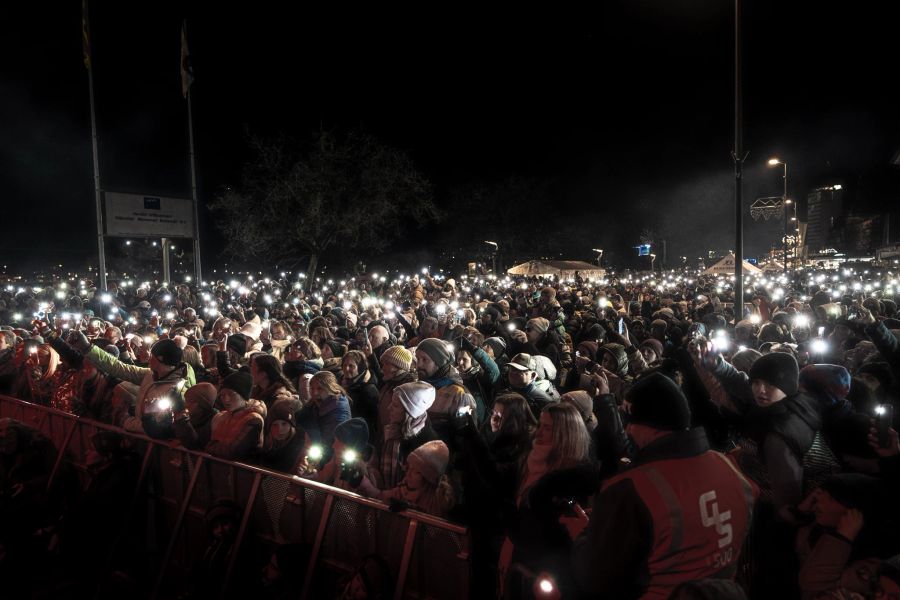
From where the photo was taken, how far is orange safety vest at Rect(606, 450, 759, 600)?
83.7 inches

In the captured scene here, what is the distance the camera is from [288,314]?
12477mm

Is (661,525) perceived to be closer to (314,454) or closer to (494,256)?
(314,454)

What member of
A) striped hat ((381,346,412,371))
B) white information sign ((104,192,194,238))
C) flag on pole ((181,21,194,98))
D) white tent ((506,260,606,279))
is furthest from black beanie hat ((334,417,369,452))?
white tent ((506,260,606,279))

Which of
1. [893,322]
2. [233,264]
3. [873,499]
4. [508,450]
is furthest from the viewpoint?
[233,264]

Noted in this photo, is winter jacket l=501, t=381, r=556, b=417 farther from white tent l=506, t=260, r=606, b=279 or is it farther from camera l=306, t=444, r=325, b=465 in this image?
white tent l=506, t=260, r=606, b=279

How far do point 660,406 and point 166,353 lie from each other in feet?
16.1

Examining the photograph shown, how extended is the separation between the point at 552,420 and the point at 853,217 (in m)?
87.6

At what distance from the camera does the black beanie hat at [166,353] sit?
5578 mm

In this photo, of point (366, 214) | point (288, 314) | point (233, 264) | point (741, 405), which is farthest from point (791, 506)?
point (233, 264)

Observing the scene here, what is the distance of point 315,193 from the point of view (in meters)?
29.3

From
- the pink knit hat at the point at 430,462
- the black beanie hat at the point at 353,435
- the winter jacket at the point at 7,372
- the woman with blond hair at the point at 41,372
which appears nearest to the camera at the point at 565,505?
the pink knit hat at the point at 430,462

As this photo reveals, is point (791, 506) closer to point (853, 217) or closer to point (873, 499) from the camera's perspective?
point (873, 499)

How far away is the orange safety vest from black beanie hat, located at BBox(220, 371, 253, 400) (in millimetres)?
3557

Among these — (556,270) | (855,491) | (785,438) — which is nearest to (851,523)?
(855,491)
